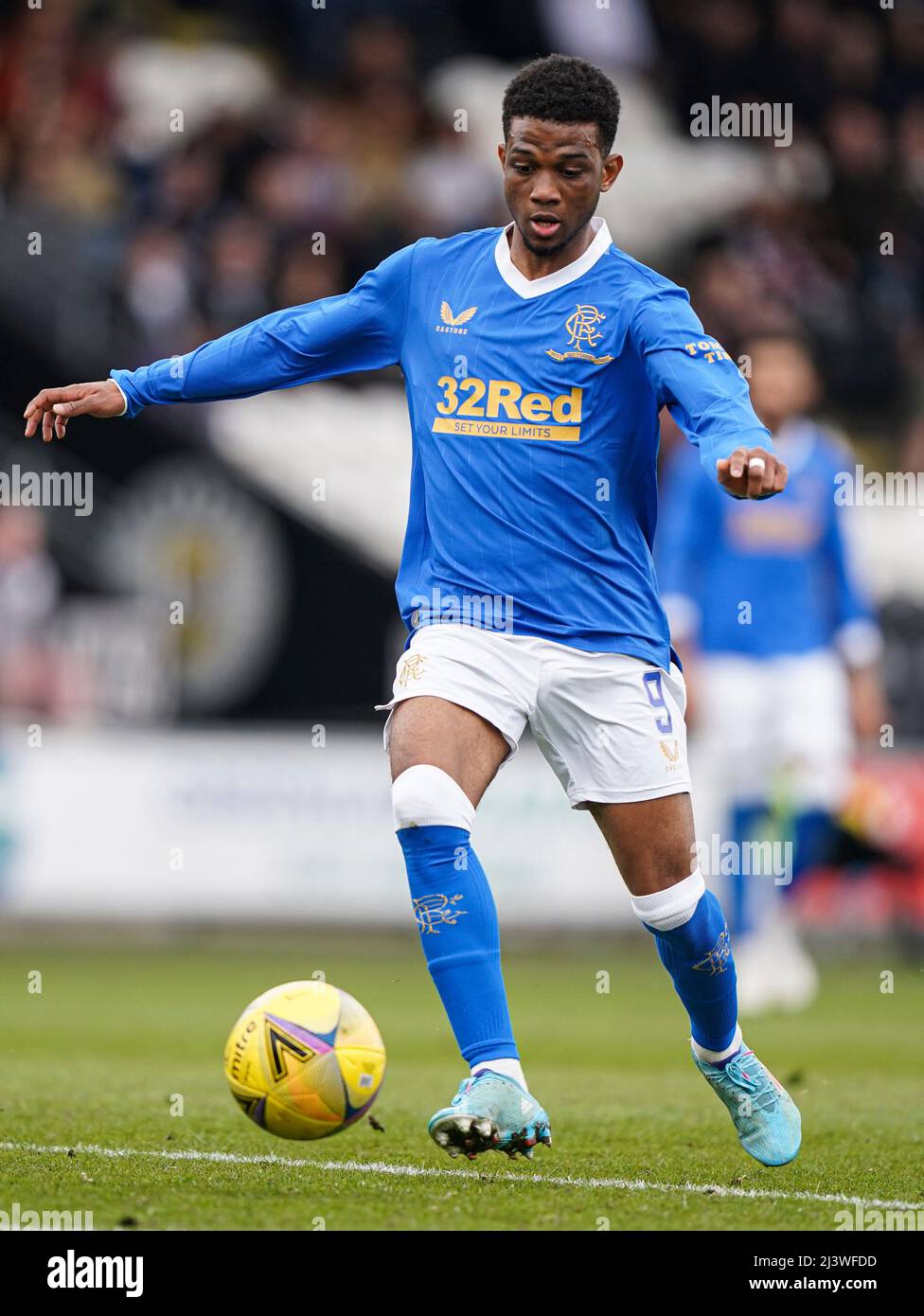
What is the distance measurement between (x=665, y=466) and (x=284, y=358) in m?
9.01

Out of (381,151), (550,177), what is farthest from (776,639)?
(381,151)

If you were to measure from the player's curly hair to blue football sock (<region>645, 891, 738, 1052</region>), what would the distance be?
1.96 metres

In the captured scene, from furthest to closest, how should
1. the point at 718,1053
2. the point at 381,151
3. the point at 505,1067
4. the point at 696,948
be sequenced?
the point at 381,151 < the point at 718,1053 < the point at 696,948 < the point at 505,1067

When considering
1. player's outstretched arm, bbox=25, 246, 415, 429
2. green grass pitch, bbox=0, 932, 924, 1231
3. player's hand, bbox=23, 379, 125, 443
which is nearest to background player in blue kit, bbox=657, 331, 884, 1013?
green grass pitch, bbox=0, 932, 924, 1231

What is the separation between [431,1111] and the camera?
6082 millimetres

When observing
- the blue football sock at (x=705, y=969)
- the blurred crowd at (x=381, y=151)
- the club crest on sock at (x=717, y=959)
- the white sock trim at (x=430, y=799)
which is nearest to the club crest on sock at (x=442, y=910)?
the white sock trim at (x=430, y=799)

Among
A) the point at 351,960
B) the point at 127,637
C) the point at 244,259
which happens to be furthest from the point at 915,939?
the point at 244,259

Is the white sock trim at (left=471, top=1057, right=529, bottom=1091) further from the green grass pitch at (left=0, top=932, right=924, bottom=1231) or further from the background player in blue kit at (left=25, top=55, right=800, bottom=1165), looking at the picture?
the green grass pitch at (left=0, top=932, right=924, bottom=1231)

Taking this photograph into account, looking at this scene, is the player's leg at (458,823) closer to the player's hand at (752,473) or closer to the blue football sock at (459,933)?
the blue football sock at (459,933)

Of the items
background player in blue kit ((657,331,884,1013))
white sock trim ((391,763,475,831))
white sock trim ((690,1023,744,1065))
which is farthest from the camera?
background player in blue kit ((657,331,884,1013))

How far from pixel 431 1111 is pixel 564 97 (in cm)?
305

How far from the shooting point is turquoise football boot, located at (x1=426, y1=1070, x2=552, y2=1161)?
430cm

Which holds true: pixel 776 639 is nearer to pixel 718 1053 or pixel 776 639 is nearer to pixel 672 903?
pixel 718 1053

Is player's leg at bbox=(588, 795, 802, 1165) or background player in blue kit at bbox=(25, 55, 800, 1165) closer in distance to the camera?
background player in blue kit at bbox=(25, 55, 800, 1165)
